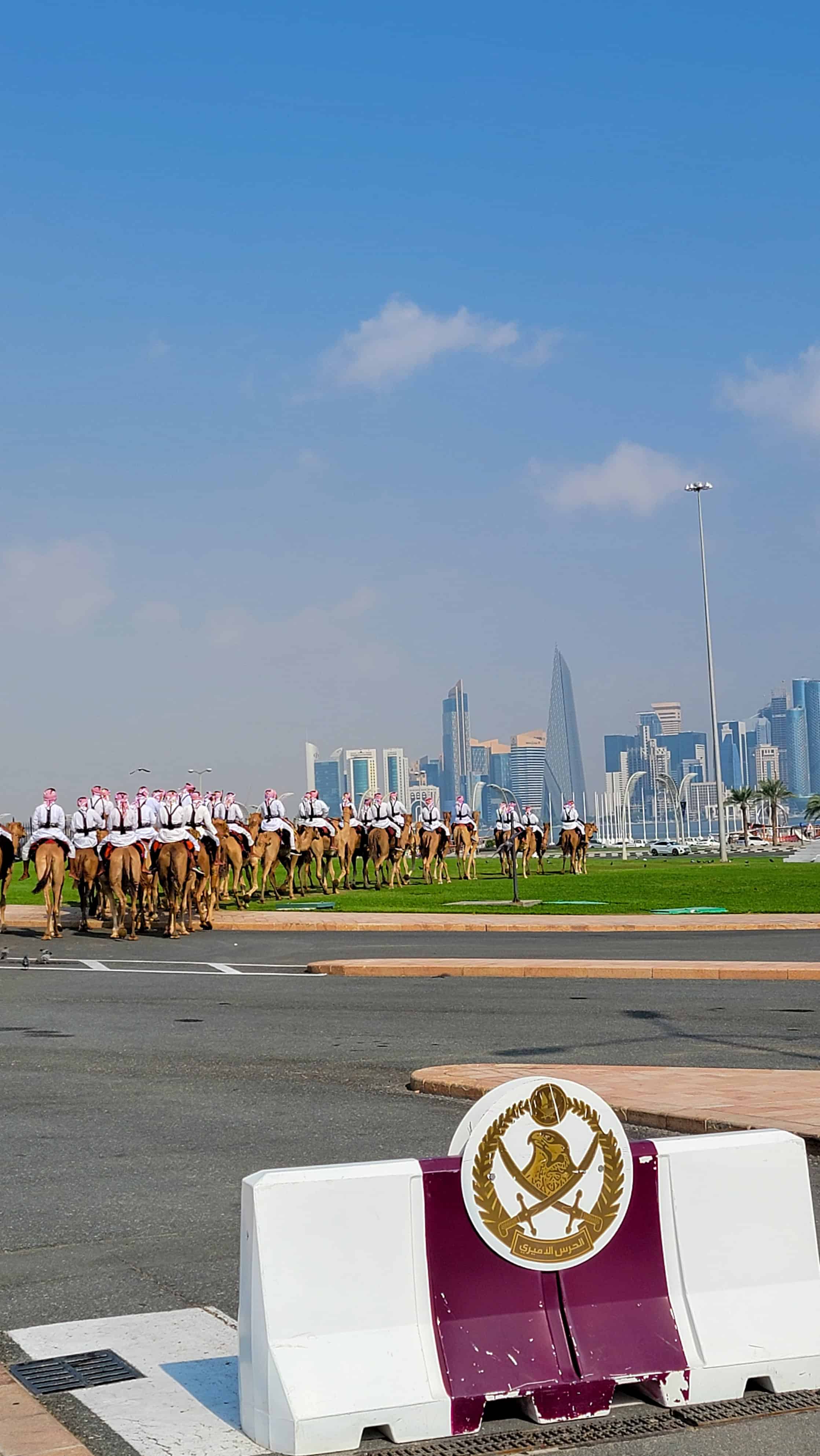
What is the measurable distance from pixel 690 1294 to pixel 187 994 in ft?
42.2

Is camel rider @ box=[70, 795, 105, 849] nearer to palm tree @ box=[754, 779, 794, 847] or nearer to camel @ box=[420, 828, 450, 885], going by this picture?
camel @ box=[420, 828, 450, 885]

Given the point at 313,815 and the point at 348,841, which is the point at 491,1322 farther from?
the point at 348,841

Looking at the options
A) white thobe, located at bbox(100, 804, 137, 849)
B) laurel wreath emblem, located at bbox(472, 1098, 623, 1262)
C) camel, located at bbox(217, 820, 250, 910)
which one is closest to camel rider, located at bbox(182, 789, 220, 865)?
white thobe, located at bbox(100, 804, 137, 849)

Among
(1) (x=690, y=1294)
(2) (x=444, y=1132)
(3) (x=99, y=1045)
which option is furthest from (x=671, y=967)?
(1) (x=690, y=1294)

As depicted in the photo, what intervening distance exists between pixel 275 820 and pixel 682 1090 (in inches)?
1027

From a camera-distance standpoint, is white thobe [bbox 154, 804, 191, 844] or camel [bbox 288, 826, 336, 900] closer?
white thobe [bbox 154, 804, 191, 844]

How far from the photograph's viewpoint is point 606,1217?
4.91m

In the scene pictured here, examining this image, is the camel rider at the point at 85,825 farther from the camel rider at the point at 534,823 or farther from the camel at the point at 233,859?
the camel rider at the point at 534,823

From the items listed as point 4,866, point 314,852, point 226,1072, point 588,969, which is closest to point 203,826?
point 4,866

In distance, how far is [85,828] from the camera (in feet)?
92.9

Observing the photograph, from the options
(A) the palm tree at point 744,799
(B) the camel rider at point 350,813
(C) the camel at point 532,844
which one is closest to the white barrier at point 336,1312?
(B) the camel rider at point 350,813

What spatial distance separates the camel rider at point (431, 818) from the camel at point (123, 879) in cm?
1881

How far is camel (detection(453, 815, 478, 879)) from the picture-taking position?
46219mm

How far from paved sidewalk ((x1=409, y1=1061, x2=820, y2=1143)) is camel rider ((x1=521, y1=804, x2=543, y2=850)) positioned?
37690 millimetres
